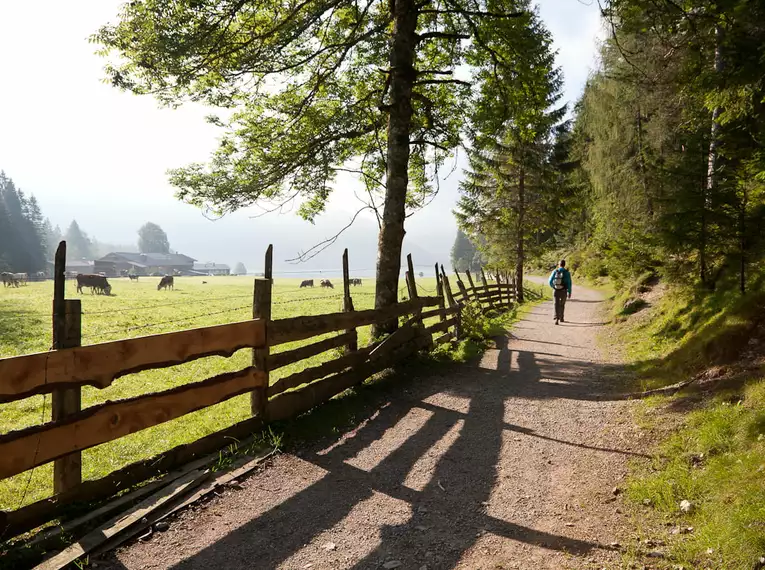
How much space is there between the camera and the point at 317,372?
257 inches

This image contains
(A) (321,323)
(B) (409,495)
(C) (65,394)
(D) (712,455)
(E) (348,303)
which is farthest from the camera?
(E) (348,303)

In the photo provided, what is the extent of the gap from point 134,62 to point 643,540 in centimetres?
940

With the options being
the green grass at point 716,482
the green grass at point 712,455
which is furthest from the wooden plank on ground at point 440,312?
the green grass at point 716,482

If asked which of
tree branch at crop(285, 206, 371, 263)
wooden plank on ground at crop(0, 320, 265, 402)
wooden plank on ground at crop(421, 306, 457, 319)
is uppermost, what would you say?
tree branch at crop(285, 206, 371, 263)

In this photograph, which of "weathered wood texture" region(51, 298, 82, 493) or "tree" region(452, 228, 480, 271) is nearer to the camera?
"weathered wood texture" region(51, 298, 82, 493)

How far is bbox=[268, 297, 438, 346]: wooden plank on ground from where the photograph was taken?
5.72 meters

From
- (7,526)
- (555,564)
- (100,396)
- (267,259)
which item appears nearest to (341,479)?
(555,564)

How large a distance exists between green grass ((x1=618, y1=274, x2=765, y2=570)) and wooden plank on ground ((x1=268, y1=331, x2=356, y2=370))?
4.12 m

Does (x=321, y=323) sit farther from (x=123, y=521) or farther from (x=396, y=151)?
(x=396, y=151)

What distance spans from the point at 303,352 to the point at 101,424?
2.82m

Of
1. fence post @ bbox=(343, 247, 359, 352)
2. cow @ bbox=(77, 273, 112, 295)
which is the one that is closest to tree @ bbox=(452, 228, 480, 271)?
cow @ bbox=(77, 273, 112, 295)

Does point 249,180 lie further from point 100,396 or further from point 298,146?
point 100,396

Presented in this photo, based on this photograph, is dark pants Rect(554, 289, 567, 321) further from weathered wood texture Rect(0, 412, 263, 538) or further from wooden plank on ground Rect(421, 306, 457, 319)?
weathered wood texture Rect(0, 412, 263, 538)

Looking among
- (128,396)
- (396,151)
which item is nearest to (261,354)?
(128,396)
